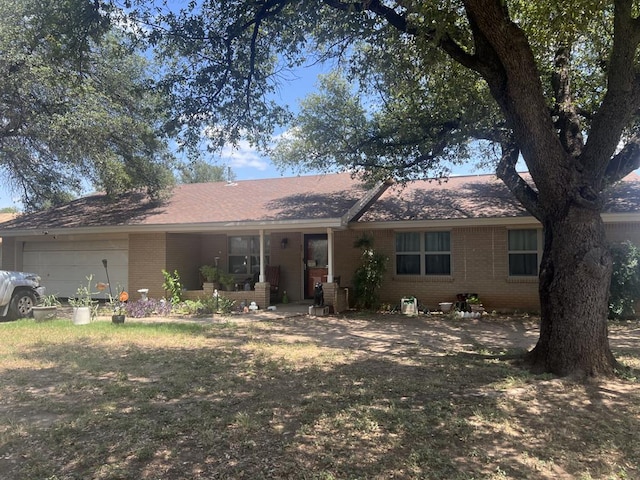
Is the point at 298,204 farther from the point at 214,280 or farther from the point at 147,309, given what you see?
the point at 147,309

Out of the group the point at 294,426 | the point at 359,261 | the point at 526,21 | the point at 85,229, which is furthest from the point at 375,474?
the point at 85,229

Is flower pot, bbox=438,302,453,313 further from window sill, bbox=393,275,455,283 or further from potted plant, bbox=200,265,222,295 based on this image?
potted plant, bbox=200,265,222,295

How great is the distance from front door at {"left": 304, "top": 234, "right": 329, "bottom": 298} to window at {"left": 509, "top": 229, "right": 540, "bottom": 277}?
225 inches

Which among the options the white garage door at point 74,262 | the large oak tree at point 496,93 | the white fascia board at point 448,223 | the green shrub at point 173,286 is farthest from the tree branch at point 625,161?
the white garage door at point 74,262

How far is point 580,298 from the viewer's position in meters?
6.29

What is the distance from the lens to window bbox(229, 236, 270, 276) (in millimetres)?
16859

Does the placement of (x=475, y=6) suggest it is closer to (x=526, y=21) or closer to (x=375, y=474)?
(x=526, y=21)

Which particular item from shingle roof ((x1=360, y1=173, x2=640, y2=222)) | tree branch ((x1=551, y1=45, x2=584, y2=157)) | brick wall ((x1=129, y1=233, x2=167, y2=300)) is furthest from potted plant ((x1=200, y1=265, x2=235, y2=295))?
tree branch ((x1=551, y1=45, x2=584, y2=157))

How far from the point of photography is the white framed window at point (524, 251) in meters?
13.7

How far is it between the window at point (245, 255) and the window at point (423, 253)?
469cm

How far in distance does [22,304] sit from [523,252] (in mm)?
13524

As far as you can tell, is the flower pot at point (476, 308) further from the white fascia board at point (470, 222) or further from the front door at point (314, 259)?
the front door at point (314, 259)

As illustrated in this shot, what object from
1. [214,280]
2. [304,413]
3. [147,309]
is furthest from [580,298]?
[214,280]

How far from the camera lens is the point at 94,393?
19.4 ft
